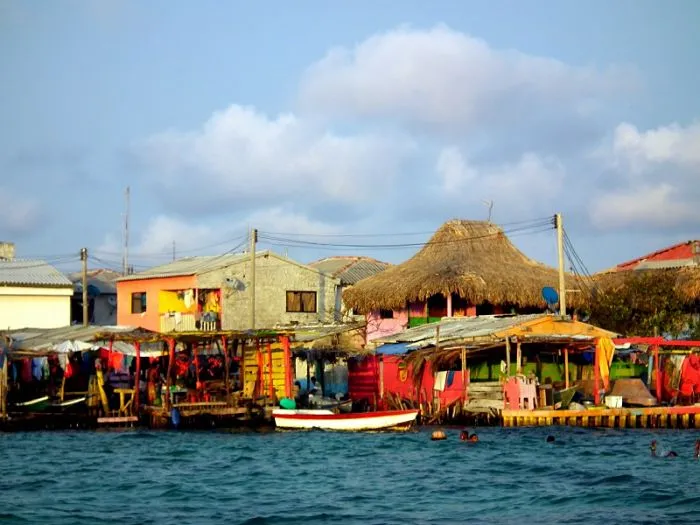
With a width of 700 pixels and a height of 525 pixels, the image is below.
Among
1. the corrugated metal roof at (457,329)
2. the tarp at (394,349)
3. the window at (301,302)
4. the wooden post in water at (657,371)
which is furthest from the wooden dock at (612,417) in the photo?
the window at (301,302)

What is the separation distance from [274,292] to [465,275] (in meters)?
13.0

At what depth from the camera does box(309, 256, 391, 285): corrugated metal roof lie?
5881 cm

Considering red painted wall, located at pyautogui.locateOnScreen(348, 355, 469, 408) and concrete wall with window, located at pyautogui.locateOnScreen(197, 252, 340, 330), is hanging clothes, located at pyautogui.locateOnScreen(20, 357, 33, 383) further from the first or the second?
red painted wall, located at pyautogui.locateOnScreen(348, 355, 469, 408)

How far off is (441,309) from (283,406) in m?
12.7

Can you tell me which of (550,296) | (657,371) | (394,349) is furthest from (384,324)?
(657,371)

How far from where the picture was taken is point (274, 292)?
55250 millimetres

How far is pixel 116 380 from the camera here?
1679 inches

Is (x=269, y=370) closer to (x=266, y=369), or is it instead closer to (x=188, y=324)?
(x=266, y=369)

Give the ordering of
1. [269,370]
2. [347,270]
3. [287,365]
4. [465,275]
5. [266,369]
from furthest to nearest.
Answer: [347,270] → [465,275] → [266,369] → [269,370] → [287,365]

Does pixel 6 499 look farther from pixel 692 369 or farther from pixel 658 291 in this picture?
pixel 658 291

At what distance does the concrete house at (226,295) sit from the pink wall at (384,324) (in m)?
4.59

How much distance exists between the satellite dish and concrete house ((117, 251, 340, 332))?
12624 mm

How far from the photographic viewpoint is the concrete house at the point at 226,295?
53188 mm

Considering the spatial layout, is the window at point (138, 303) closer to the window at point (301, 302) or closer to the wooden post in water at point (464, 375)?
the window at point (301, 302)
